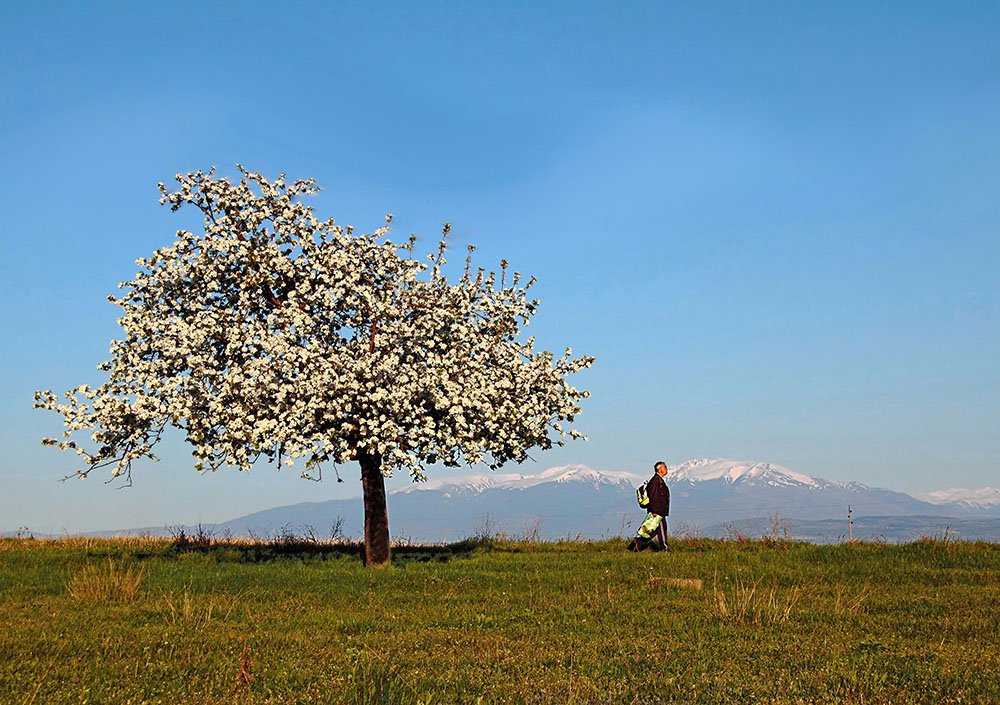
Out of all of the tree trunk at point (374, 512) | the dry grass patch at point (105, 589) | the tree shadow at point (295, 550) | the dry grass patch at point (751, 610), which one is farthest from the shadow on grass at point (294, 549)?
the dry grass patch at point (751, 610)

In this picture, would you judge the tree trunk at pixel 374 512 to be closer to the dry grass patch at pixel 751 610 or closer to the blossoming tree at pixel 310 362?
the blossoming tree at pixel 310 362

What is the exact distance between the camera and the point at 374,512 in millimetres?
30750

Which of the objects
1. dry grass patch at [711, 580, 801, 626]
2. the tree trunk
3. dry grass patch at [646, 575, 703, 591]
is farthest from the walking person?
dry grass patch at [711, 580, 801, 626]

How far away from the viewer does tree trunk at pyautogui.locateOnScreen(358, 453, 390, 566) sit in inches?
1196

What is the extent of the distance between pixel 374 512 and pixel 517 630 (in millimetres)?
14007

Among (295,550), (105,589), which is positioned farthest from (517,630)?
(295,550)

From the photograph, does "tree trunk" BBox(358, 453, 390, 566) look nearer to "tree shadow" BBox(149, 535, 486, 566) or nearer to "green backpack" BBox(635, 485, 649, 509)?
"tree shadow" BBox(149, 535, 486, 566)

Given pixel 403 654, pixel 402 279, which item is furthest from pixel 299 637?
pixel 402 279

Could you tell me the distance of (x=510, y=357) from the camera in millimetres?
32719

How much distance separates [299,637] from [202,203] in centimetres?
1958

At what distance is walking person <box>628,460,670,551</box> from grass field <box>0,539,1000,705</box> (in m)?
2.57

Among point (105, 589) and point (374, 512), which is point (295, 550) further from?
point (105, 589)

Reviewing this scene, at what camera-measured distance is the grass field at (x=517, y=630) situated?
1295 centimetres

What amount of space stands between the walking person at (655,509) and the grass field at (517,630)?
101 inches
